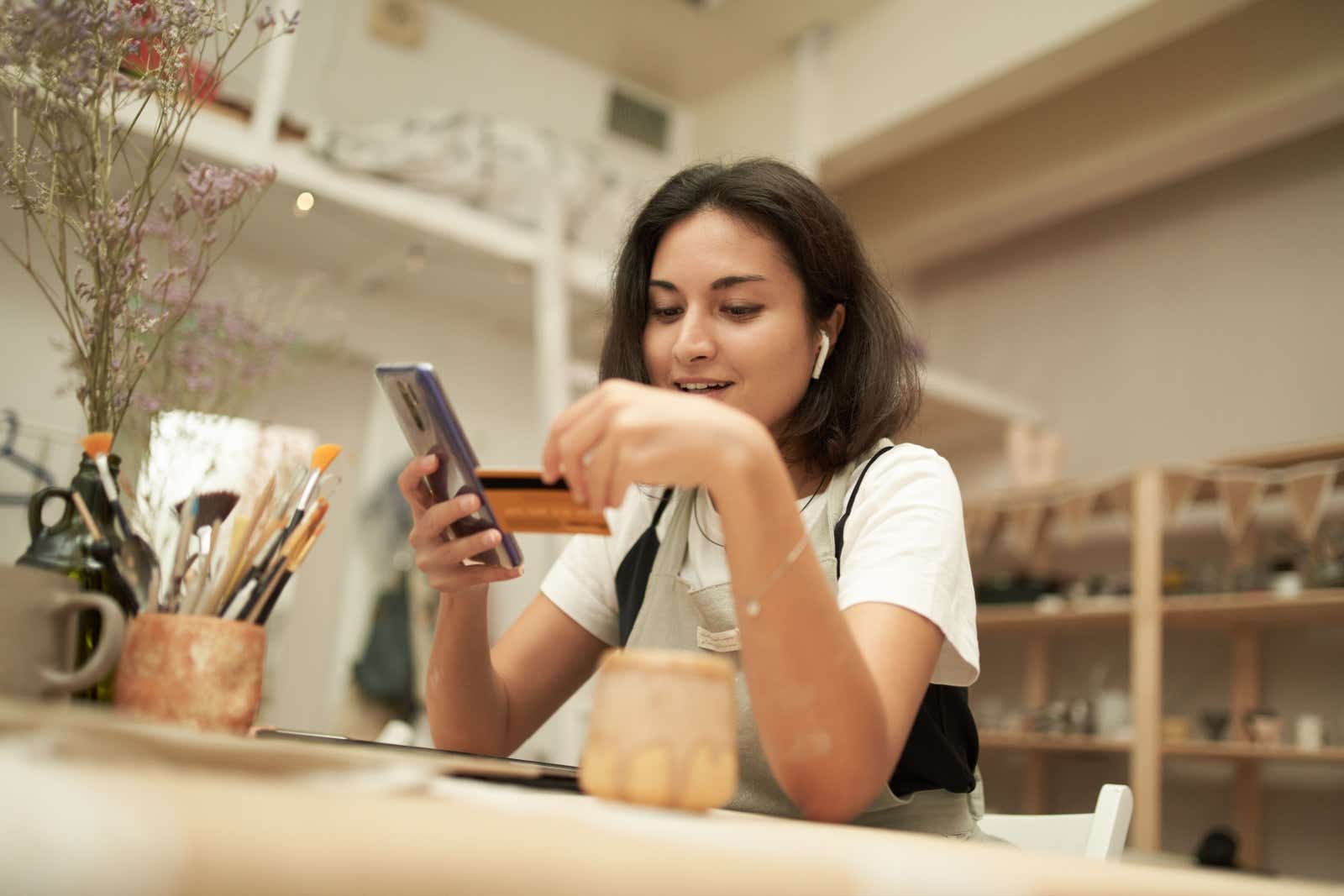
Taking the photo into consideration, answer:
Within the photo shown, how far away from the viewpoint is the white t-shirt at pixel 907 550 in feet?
2.84

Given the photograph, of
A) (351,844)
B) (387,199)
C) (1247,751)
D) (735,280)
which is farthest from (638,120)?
(351,844)

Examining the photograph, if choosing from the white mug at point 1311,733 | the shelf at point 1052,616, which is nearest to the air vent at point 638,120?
the shelf at point 1052,616

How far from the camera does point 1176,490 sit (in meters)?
3.66

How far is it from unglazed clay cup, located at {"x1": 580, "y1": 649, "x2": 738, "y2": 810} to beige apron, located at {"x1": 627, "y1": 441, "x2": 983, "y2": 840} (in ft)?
0.97

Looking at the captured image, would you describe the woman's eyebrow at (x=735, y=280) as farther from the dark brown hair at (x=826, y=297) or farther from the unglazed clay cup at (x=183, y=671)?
the unglazed clay cup at (x=183, y=671)

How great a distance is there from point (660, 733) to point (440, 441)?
34 centimetres

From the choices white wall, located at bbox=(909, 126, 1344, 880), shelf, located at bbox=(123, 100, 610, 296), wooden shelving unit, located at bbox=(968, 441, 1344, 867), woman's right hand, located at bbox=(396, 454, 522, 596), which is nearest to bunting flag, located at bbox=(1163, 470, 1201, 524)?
wooden shelving unit, located at bbox=(968, 441, 1344, 867)

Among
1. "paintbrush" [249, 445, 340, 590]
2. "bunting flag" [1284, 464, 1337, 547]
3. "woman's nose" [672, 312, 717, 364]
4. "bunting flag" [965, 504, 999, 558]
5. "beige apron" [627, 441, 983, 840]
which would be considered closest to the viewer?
"paintbrush" [249, 445, 340, 590]

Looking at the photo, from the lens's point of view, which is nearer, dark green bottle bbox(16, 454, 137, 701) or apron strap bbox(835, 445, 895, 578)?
dark green bottle bbox(16, 454, 137, 701)

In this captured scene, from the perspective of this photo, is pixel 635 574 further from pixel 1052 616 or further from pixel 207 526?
pixel 1052 616

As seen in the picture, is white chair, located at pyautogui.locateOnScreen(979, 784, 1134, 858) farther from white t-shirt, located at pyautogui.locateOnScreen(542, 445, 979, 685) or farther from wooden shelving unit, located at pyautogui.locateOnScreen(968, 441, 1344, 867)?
wooden shelving unit, located at pyautogui.locateOnScreen(968, 441, 1344, 867)

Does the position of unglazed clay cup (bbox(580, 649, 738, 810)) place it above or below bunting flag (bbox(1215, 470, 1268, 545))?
below

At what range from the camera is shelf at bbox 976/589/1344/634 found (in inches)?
131

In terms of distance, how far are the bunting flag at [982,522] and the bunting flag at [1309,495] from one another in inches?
46.9
